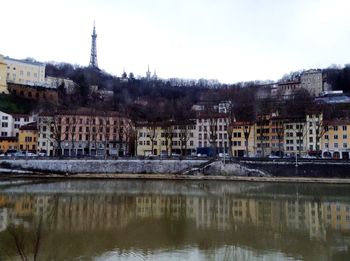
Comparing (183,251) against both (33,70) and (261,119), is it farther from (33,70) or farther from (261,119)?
(33,70)

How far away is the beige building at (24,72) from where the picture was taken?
329ft

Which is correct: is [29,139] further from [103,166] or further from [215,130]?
[215,130]

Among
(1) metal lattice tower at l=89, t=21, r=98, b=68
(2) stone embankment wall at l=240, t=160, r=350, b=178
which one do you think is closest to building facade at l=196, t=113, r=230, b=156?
(2) stone embankment wall at l=240, t=160, r=350, b=178

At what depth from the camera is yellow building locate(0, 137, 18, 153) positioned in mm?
77750

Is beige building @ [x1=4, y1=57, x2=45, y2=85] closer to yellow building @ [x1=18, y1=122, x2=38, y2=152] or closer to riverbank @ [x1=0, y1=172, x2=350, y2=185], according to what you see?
yellow building @ [x1=18, y1=122, x2=38, y2=152]

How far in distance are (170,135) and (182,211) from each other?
43.3 meters

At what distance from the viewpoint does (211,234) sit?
22.5 m

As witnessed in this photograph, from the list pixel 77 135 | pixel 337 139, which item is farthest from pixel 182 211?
pixel 77 135

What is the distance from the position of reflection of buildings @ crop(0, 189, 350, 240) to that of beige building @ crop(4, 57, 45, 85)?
70.6 m

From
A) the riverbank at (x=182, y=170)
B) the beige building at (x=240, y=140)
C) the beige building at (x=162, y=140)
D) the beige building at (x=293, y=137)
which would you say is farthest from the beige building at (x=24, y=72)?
the beige building at (x=293, y=137)

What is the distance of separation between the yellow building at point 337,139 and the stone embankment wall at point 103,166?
1052 inches

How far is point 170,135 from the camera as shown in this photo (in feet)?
241

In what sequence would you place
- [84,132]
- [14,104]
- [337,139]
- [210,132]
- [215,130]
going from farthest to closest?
1. [14,104]
2. [210,132]
3. [84,132]
4. [215,130]
5. [337,139]

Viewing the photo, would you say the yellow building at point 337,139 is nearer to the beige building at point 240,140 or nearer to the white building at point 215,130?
the beige building at point 240,140
